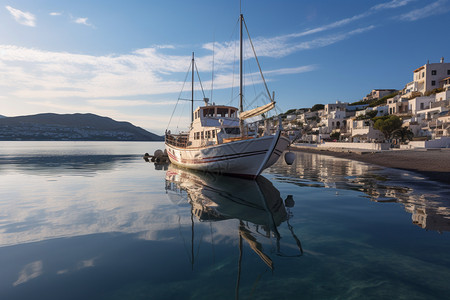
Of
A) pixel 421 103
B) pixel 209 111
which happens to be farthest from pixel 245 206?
pixel 421 103

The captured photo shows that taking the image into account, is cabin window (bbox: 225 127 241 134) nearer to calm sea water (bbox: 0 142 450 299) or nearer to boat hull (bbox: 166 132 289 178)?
boat hull (bbox: 166 132 289 178)

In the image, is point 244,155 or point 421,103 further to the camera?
point 421,103

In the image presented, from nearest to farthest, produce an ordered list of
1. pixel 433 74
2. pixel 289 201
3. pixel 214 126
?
1. pixel 289 201
2. pixel 214 126
3. pixel 433 74

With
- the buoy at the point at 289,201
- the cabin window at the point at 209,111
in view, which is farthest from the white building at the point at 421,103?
the buoy at the point at 289,201

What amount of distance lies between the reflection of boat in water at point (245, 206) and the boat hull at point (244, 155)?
4.86 feet

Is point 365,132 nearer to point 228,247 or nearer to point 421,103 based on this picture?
point 421,103

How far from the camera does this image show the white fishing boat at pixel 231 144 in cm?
1678

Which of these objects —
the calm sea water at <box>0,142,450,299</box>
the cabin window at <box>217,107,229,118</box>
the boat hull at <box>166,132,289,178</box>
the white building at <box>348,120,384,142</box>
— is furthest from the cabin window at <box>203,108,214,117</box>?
the white building at <box>348,120,384,142</box>

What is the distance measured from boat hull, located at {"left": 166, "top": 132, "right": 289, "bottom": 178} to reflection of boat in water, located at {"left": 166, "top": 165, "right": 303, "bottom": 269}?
1.48 metres

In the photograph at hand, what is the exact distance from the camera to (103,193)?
549 inches

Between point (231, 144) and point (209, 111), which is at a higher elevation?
point (209, 111)

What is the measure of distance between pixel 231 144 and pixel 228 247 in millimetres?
11308

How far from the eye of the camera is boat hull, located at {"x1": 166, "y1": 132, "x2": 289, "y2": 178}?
16609 millimetres

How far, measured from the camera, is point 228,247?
650cm
